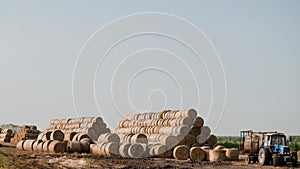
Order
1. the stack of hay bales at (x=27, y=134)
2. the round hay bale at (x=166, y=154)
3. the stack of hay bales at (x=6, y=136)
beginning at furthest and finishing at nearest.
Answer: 1. the stack of hay bales at (x=6, y=136)
2. the stack of hay bales at (x=27, y=134)
3. the round hay bale at (x=166, y=154)

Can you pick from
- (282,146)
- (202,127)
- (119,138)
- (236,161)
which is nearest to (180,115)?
(202,127)

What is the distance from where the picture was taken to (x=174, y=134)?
31.8 m

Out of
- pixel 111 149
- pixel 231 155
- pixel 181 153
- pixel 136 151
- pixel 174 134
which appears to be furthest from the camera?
pixel 174 134

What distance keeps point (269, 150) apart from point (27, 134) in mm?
26332

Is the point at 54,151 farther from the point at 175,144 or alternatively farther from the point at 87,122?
the point at 87,122

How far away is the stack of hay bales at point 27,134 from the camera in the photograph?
4384 cm

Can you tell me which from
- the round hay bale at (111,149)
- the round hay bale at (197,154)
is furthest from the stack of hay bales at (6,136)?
the round hay bale at (197,154)

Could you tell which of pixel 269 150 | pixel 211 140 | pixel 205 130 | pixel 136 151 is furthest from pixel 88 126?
pixel 269 150

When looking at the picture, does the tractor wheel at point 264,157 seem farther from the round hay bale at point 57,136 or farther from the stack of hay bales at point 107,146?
the round hay bale at point 57,136

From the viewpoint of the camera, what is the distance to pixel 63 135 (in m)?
38.8

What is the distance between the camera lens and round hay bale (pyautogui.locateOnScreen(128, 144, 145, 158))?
28.5m

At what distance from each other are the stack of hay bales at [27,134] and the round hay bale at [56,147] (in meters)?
13.2

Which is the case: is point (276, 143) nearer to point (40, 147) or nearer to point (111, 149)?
point (111, 149)

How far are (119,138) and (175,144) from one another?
4.82m
